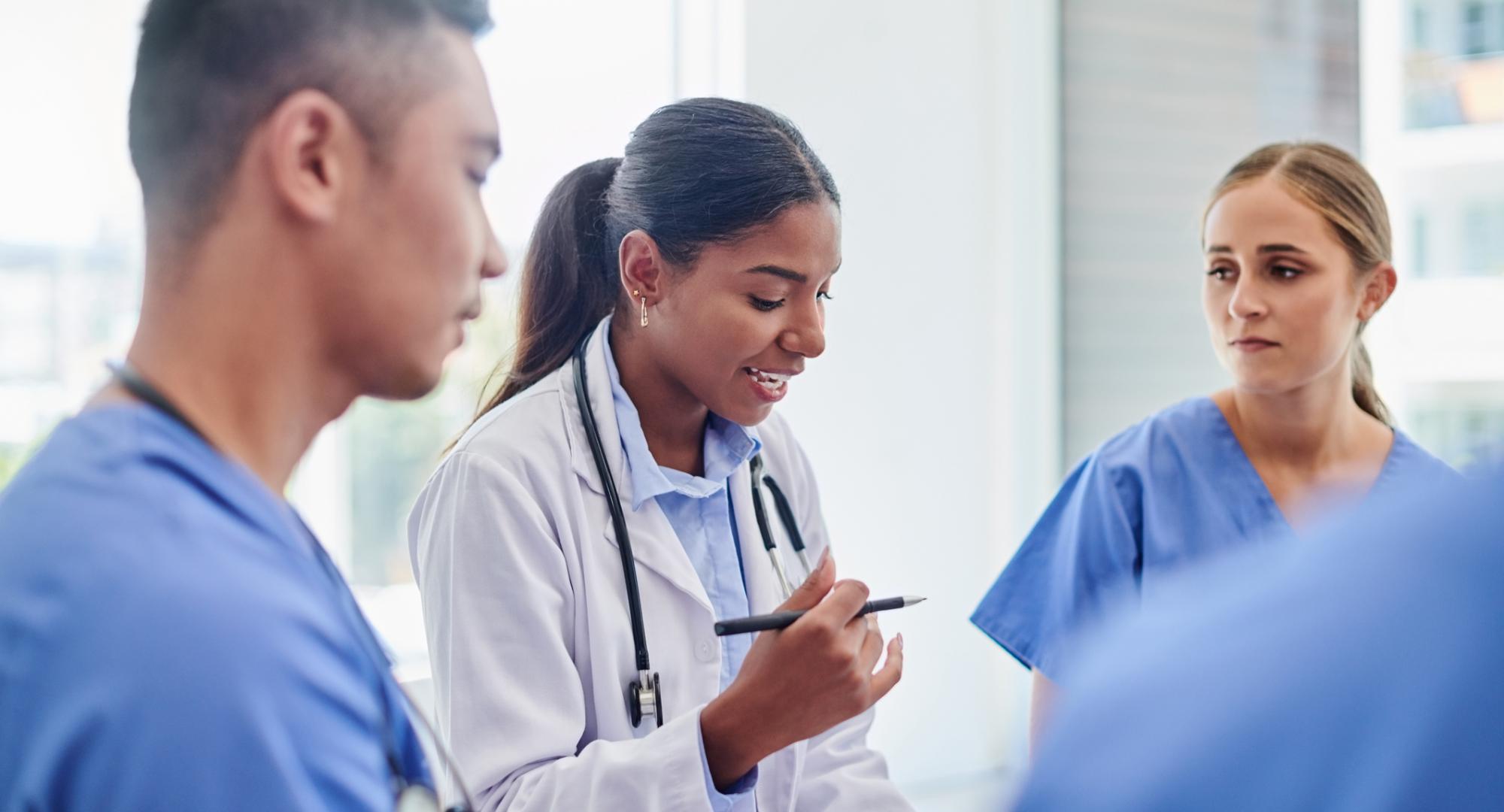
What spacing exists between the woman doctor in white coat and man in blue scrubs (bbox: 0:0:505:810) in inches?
15.2

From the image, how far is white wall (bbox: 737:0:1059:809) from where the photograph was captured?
2.44 meters

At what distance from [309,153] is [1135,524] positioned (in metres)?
1.36

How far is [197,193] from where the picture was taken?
0.65 meters

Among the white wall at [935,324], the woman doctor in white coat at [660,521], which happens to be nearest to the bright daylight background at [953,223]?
the white wall at [935,324]

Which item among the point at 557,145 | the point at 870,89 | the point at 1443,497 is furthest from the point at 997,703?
the point at 1443,497

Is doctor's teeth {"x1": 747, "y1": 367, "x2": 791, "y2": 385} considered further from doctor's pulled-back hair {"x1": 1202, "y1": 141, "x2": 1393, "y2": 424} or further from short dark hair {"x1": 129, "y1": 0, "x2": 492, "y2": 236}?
doctor's pulled-back hair {"x1": 1202, "y1": 141, "x2": 1393, "y2": 424}

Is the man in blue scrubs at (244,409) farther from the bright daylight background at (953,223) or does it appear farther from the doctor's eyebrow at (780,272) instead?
the bright daylight background at (953,223)

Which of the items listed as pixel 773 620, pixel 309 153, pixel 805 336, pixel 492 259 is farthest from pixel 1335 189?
pixel 309 153

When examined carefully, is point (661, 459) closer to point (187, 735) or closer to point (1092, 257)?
point (187, 735)

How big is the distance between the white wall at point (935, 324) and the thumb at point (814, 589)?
1.26m

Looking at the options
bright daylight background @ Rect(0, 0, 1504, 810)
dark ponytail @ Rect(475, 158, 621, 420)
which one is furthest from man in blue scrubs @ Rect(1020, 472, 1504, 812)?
bright daylight background @ Rect(0, 0, 1504, 810)

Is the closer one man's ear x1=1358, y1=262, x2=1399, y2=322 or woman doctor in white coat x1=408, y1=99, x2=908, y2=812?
woman doctor in white coat x1=408, y1=99, x2=908, y2=812

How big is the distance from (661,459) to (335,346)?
28.2 inches

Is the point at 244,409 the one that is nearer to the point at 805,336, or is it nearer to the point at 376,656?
the point at 376,656
